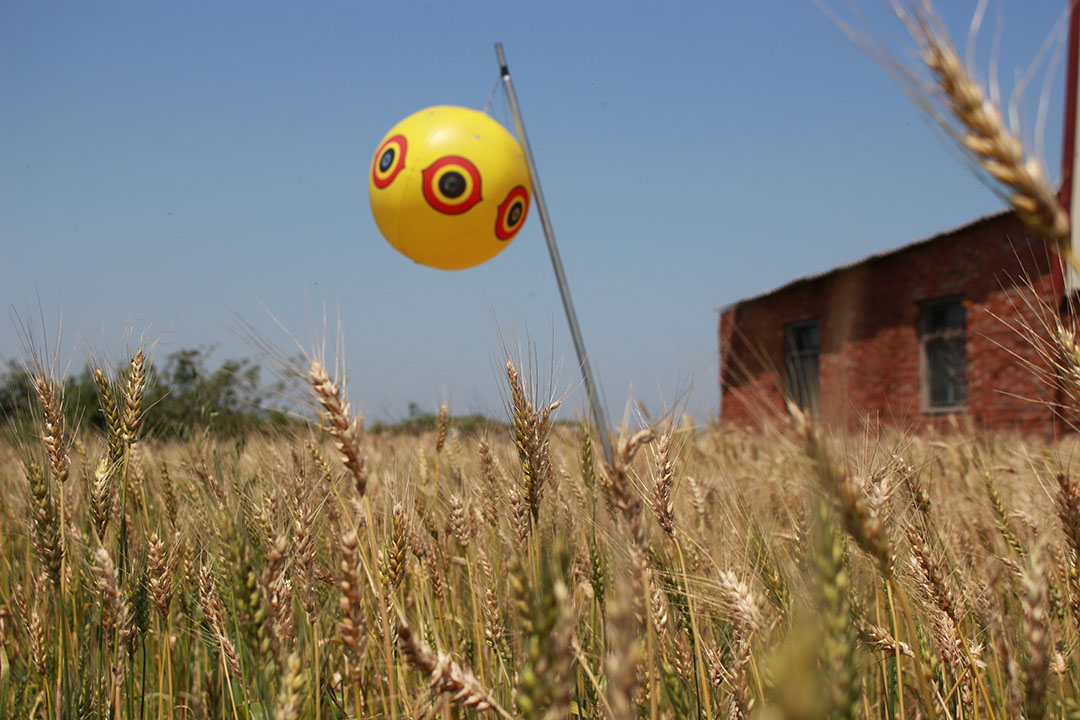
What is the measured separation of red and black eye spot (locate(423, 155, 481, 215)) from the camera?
15.0 ft

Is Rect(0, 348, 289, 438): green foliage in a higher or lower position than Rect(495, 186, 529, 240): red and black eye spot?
lower

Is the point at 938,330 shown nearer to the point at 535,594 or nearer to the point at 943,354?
the point at 943,354

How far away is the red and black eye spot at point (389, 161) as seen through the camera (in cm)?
475

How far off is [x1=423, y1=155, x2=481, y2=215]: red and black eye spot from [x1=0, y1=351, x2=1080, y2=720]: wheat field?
8.43 ft

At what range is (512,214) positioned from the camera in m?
5.18

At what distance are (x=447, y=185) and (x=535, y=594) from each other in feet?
13.2

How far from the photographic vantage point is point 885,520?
130 cm

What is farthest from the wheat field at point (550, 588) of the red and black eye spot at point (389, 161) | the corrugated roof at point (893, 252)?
the corrugated roof at point (893, 252)

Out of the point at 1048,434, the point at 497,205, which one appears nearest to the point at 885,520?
the point at 497,205

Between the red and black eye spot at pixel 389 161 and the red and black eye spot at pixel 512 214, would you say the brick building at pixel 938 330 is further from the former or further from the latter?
the red and black eye spot at pixel 389 161

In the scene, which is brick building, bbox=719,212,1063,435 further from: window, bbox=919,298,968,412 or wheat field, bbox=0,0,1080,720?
wheat field, bbox=0,0,1080,720

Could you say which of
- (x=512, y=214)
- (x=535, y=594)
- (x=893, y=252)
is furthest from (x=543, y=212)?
(x=893, y=252)

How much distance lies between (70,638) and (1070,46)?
13072 millimetres

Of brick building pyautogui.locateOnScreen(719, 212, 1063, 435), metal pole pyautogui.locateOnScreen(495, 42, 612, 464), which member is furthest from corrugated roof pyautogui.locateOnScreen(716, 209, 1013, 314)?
metal pole pyautogui.locateOnScreen(495, 42, 612, 464)
